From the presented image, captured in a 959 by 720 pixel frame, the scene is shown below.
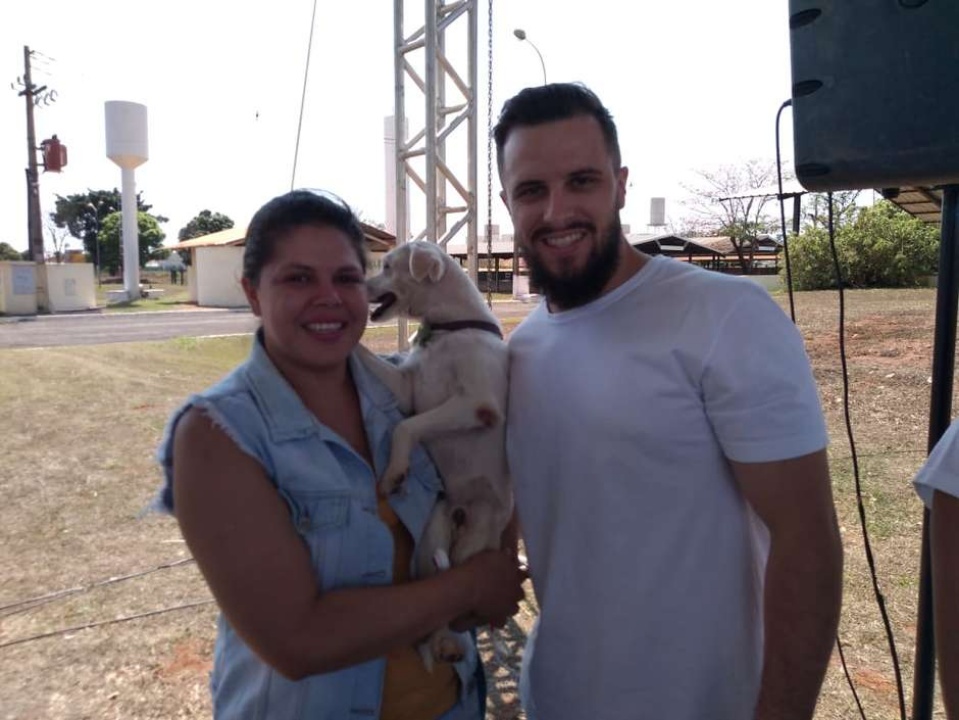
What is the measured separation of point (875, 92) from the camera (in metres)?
1.81

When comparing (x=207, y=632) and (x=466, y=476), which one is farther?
(x=207, y=632)

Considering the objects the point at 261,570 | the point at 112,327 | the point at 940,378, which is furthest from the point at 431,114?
the point at 112,327

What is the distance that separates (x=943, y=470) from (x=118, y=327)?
2323cm

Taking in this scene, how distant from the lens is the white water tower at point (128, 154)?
113ft

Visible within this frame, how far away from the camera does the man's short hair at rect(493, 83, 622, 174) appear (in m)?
1.84

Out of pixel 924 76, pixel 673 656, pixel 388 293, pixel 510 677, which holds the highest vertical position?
pixel 924 76

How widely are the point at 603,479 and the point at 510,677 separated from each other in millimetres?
2506

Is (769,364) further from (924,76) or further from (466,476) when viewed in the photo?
(466,476)

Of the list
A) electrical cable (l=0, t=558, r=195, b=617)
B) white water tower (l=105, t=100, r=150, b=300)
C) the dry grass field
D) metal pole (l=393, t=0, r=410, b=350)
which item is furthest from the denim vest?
white water tower (l=105, t=100, r=150, b=300)

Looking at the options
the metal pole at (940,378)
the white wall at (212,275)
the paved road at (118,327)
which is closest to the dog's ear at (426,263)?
the metal pole at (940,378)

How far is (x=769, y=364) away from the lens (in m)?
1.54

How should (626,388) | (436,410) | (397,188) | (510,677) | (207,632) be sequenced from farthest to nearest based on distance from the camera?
1. (397,188)
2. (207,632)
3. (510,677)
4. (436,410)
5. (626,388)

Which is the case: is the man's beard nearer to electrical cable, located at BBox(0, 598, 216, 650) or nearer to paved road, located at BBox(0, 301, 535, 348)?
electrical cable, located at BBox(0, 598, 216, 650)

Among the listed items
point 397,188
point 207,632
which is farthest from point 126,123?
point 207,632
